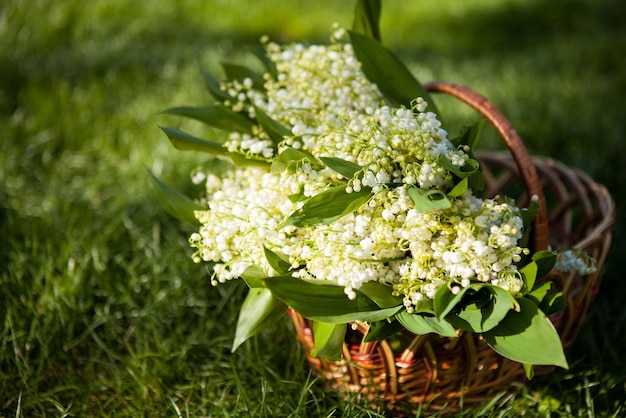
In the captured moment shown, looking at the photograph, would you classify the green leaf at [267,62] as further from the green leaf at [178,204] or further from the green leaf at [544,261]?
the green leaf at [544,261]

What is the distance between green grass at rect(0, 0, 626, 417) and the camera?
52.7 inches

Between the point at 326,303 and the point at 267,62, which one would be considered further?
the point at 267,62

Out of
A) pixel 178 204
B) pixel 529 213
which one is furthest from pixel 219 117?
pixel 529 213

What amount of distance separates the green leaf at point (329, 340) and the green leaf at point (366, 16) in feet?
2.15

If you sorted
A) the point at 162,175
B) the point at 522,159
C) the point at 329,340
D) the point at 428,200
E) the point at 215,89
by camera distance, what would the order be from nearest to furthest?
the point at 428,200, the point at 329,340, the point at 522,159, the point at 215,89, the point at 162,175

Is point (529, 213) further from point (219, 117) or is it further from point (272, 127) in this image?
point (219, 117)

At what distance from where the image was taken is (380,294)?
104 centimetres

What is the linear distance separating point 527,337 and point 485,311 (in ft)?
0.23

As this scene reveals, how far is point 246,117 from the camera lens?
1.34 m

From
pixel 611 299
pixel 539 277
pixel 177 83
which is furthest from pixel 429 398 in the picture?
pixel 177 83

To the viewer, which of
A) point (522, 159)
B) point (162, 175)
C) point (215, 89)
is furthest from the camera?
point (162, 175)

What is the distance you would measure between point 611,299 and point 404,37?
2.13 metres

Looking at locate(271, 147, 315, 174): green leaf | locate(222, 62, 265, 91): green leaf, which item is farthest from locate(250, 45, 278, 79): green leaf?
locate(271, 147, 315, 174): green leaf

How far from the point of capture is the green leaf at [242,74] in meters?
1.44
